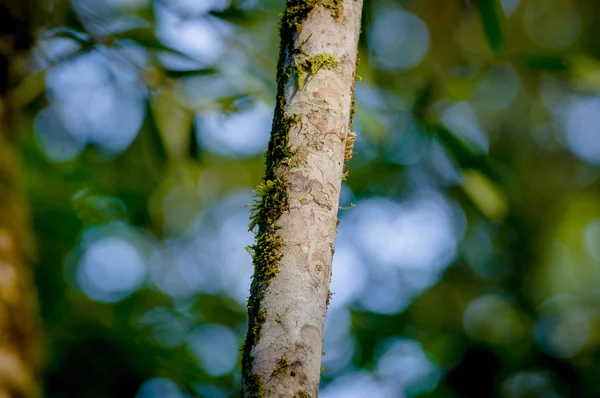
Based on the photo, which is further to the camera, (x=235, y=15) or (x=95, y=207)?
(x=95, y=207)

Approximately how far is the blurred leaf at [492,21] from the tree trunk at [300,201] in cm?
120

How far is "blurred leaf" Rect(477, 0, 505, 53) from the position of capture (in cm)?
230

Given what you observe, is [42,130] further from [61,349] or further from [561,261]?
[561,261]

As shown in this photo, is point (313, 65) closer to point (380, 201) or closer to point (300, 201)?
point (300, 201)

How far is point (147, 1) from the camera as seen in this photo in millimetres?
5109

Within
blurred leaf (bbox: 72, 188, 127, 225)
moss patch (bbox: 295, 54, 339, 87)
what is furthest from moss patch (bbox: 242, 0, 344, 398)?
blurred leaf (bbox: 72, 188, 127, 225)

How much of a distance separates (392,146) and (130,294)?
333 cm

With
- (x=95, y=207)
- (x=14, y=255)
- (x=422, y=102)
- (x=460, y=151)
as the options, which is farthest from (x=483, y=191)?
(x=95, y=207)

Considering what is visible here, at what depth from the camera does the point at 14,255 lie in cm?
199

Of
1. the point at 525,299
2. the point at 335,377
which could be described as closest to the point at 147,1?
the point at 335,377

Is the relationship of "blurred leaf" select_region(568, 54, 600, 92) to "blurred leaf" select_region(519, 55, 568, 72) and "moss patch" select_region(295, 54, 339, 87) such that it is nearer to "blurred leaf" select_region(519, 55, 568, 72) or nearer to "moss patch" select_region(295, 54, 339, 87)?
"blurred leaf" select_region(519, 55, 568, 72)

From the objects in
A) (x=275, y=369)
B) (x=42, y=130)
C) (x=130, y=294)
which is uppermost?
(x=42, y=130)

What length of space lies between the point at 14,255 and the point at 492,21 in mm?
2125

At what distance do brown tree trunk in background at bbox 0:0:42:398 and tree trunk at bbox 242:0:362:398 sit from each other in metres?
1.07
